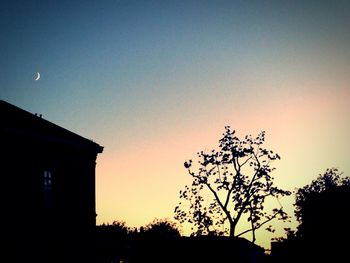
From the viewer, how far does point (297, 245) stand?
17500mm

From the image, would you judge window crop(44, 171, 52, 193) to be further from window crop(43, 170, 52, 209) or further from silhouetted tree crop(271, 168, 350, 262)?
silhouetted tree crop(271, 168, 350, 262)

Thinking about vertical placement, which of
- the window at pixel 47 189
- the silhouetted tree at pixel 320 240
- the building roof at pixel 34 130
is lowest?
the silhouetted tree at pixel 320 240

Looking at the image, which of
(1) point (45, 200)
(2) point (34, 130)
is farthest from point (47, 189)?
(2) point (34, 130)

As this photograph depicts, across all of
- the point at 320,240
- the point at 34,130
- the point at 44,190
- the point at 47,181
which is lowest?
the point at 320,240

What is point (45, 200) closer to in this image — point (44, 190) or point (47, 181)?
point (44, 190)

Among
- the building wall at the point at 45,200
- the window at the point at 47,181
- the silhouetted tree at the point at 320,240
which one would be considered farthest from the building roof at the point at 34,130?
the silhouetted tree at the point at 320,240

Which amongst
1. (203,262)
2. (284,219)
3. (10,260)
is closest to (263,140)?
(284,219)

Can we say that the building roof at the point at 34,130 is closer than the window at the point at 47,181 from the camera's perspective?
Yes

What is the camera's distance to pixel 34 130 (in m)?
17.5

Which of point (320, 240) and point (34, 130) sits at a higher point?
point (34, 130)

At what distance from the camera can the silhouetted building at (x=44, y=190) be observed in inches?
632

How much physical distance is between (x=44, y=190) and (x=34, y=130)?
3.26m

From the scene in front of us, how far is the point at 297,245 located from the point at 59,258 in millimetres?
12652

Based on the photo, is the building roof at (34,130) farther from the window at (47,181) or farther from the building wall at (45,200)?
the window at (47,181)
